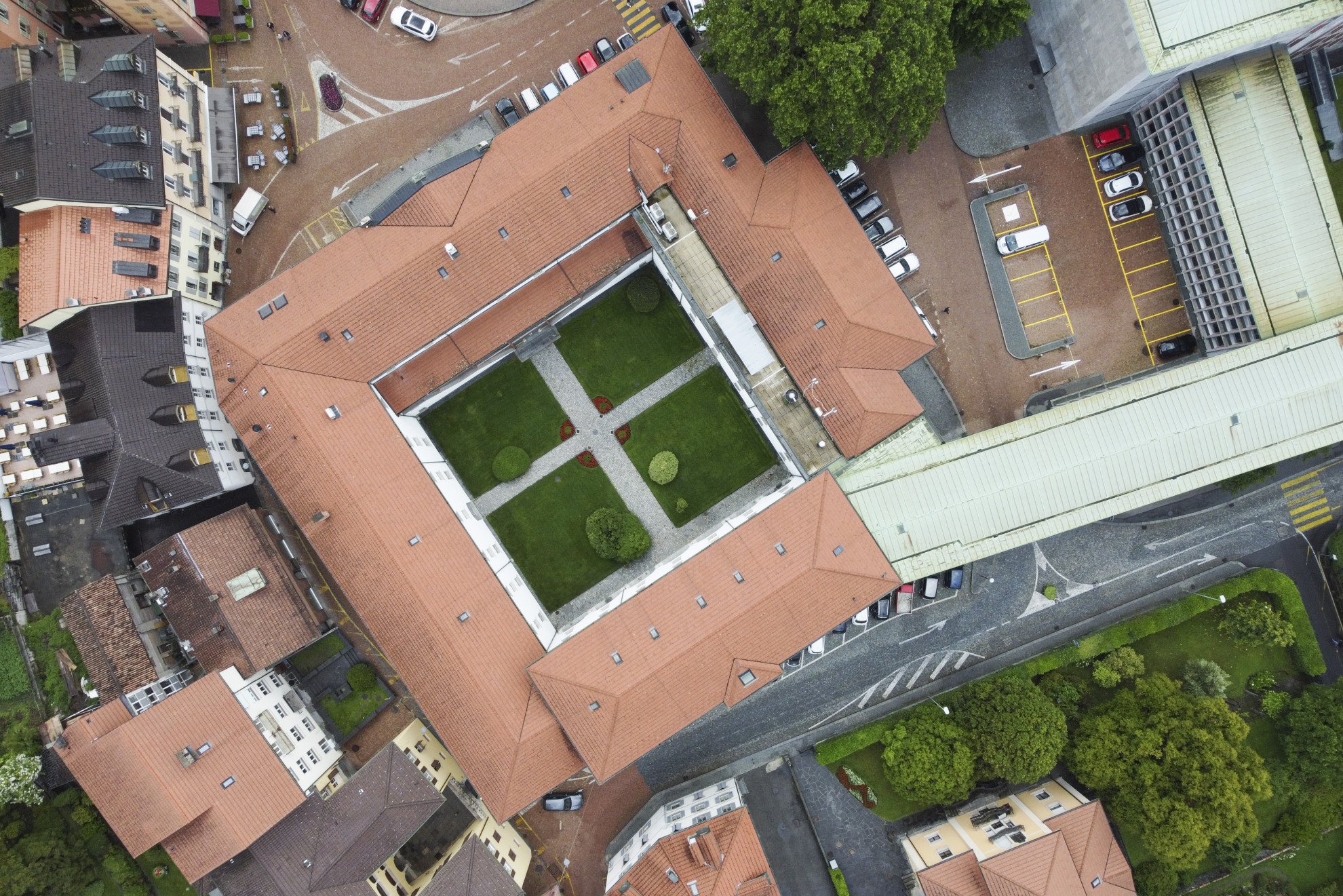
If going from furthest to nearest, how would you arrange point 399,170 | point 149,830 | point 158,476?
point 399,170 → point 158,476 → point 149,830

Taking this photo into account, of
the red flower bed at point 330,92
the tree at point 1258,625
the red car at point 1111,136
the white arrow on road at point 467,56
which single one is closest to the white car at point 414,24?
the white arrow on road at point 467,56

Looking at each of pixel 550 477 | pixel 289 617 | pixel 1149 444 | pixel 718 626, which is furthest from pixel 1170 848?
pixel 289 617

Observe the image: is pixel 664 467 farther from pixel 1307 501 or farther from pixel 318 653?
pixel 1307 501

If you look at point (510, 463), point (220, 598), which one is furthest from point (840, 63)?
point (220, 598)

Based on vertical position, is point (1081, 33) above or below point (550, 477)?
above

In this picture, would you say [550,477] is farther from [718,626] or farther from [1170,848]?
[1170,848]

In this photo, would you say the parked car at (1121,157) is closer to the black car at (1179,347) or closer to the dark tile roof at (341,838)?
the black car at (1179,347)
